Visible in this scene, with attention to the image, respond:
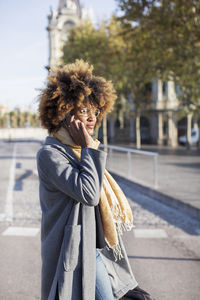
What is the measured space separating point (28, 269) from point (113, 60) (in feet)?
81.6

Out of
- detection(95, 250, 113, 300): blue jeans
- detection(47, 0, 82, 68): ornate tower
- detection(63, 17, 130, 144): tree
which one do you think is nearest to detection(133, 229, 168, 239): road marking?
detection(95, 250, 113, 300): blue jeans

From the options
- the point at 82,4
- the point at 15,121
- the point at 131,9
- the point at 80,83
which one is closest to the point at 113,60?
the point at 131,9

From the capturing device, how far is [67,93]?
2.18 m

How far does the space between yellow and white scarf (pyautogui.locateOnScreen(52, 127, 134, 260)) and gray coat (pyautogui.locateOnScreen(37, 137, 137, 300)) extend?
68mm

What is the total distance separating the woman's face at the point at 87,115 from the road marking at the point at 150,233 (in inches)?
146

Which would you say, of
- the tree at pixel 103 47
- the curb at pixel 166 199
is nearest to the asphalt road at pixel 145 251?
the curb at pixel 166 199

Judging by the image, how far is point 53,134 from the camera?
2.21 metres

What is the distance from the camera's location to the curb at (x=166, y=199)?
275 inches

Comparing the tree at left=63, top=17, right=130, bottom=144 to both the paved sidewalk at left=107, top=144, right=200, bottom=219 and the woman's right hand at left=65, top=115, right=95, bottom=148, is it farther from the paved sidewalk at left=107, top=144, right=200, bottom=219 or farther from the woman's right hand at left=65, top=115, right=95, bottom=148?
the woman's right hand at left=65, top=115, right=95, bottom=148

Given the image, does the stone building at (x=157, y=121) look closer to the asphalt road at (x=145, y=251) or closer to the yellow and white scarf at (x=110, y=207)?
the asphalt road at (x=145, y=251)

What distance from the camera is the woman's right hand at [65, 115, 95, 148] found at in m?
2.10

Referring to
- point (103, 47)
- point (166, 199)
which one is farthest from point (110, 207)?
point (103, 47)

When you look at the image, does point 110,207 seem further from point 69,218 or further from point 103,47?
point 103,47

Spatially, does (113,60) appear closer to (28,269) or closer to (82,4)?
(28,269)
